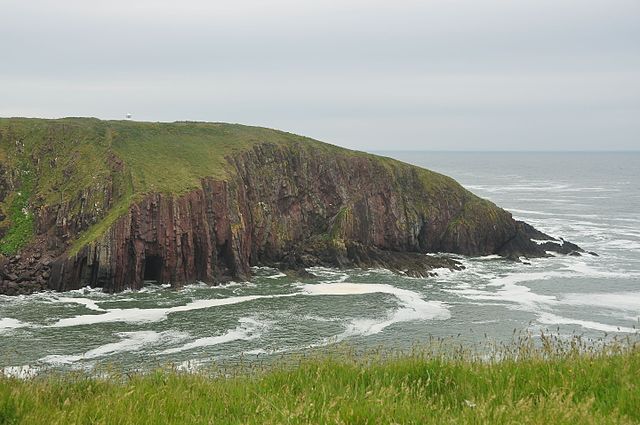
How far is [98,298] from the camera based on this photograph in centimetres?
4441

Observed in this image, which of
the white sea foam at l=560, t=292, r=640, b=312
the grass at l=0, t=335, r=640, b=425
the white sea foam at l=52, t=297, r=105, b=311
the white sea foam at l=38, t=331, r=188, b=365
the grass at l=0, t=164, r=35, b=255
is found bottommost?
the white sea foam at l=52, t=297, r=105, b=311

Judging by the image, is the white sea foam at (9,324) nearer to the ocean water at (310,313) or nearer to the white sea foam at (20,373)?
the ocean water at (310,313)

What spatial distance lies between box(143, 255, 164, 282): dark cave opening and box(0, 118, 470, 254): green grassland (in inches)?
191

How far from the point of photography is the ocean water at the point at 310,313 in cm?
3178

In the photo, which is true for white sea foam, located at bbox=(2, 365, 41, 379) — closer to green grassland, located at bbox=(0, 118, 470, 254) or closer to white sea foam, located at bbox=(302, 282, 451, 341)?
white sea foam, located at bbox=(302, 282, 451, 341)

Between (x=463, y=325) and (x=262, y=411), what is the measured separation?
110 ft

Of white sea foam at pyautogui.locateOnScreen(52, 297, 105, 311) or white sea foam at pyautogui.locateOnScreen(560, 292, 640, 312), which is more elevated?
white sea foam at pyautogui.locateOnScreen(560, 292, 640, 312)

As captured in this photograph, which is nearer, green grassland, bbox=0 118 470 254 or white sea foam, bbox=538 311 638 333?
white sea foam, bbox=538 311 638 333

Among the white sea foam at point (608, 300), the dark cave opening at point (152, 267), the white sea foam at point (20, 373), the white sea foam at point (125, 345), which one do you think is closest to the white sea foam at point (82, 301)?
the white sea foam at point (125, 345)

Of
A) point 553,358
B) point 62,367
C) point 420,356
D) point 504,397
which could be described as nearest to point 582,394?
point 504,397

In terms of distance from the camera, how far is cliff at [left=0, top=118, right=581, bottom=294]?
49.5 m

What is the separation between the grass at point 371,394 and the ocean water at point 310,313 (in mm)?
16458

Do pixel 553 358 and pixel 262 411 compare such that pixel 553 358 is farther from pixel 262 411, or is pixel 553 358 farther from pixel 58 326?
pixel 58 326

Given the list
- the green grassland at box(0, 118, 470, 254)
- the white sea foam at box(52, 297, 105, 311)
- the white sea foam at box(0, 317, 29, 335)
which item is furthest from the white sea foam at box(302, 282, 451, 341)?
the white sea foam at box(0, 317, 29, 335)
